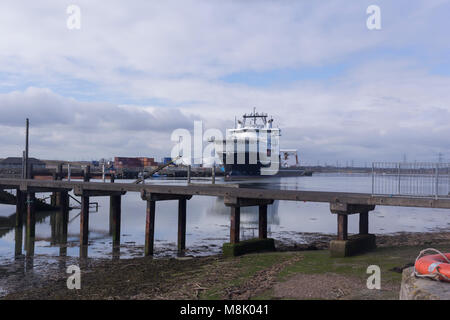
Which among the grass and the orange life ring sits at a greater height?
the orange life ring

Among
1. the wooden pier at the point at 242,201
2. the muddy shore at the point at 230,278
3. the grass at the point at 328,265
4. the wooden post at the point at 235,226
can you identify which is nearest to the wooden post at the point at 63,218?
the wooden pier at the point at 242,201

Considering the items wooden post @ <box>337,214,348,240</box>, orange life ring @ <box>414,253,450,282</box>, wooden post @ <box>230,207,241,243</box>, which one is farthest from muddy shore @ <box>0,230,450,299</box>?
orange life ring @ <box>414,253,450,282</box>

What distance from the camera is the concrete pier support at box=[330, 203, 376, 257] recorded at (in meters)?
13.1

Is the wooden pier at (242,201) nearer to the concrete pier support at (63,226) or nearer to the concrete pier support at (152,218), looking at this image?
the concrete pier support at (152,218)

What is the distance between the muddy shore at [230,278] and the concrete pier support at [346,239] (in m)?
0.36

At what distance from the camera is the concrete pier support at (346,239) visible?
13.1 meters

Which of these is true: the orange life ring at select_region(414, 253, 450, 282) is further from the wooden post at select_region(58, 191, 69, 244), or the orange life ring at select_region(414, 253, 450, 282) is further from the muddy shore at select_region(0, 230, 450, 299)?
the wooden post at select_region(58, 191, 69, 244)

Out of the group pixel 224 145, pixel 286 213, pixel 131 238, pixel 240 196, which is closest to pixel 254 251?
pixel 240 196

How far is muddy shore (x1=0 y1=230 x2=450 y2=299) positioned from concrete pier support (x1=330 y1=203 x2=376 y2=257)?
14.1 inches

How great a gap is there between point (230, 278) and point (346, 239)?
4.65 metres

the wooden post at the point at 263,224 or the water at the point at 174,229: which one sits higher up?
the wooden post at the point at 263,224

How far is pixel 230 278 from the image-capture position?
10891 millimetres

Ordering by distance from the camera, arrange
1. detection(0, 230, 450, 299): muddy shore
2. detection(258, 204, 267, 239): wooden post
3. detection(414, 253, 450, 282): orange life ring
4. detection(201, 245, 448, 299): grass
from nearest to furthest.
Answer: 1. detection(414, 253, 450, 282): orange life ring
2. detection(0, 230, 450, 299): muddy shore
3. detection(201, 245, 448, 299): grass
4. detection(258, 204, 267, 239): wooden post
